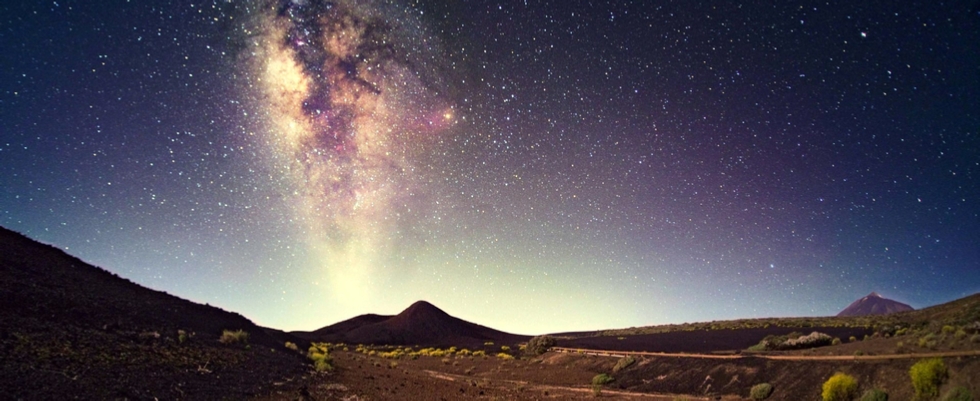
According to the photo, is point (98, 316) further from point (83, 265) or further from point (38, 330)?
point (83, 265)

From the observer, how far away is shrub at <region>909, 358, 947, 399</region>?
14.4 m

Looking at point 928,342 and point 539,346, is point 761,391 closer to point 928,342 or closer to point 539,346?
point 928,342

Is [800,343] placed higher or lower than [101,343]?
lower

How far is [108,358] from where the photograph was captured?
54.0ft

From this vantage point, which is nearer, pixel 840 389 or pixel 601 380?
pixel 840 389

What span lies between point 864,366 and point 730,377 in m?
6.63

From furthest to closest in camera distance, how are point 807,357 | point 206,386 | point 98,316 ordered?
1. point 807,357
2. point 98,316
3. point 206,386

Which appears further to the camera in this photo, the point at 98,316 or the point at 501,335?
the point at 501,335

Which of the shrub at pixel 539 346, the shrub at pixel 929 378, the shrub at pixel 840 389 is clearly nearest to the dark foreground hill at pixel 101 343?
the shrub at pixel 840 389

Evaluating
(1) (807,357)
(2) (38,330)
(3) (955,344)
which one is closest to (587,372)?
(1) (807,357)

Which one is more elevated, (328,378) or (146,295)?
(146,295)

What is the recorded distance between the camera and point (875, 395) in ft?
51.4

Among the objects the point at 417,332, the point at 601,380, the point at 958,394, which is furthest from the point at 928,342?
the point at 417,332

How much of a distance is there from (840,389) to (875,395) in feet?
4.52
